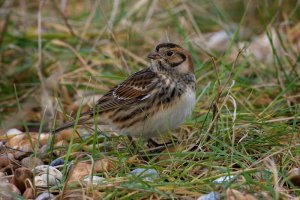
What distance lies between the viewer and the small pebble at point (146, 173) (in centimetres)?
403

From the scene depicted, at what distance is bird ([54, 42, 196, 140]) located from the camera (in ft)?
16.1

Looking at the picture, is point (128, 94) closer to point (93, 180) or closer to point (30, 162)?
point (30, 162)

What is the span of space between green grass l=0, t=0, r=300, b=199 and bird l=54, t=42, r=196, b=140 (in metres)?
0.14

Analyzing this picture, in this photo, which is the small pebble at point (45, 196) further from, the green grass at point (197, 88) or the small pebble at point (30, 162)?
the small pebble at point (30, 162)

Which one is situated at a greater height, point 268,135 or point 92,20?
point 92,20

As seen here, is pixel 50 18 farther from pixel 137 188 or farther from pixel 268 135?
pixel 137 188

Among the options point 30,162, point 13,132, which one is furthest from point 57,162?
point 13,132

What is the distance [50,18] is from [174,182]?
4451 millimetres

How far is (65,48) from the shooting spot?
713 centimetres

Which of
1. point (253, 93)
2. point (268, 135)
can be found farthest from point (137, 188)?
point (253, 93)

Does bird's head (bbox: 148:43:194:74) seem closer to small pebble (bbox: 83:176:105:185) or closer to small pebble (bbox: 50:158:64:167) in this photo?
small pebble (bbox: 50:158:64:167)

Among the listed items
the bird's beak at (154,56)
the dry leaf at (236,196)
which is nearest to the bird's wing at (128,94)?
the bird's beak at (154,56)

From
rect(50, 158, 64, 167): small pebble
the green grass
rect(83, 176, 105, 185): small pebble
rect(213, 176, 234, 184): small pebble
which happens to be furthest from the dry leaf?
rect(50, 158, 64, 167): small pebble

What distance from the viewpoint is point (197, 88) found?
610cm
